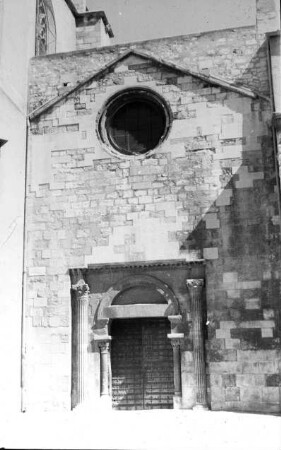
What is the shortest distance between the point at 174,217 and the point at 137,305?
1.72 meters

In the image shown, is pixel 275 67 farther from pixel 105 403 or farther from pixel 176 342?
pixel 105 403

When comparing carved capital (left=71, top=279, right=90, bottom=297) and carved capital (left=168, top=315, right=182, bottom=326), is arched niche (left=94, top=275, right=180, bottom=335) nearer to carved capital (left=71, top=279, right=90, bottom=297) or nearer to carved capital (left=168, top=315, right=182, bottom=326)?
carved capital (left=168, top=315, right=182, bottom=326)

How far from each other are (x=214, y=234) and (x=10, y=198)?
3.73 m

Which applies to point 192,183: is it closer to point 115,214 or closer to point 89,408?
point 115,214

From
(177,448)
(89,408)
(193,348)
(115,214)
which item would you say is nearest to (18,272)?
(115,214)

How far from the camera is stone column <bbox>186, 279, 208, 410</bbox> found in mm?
9945

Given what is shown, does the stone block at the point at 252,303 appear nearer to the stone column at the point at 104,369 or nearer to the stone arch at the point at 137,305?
the stone arch at the point at 137,305

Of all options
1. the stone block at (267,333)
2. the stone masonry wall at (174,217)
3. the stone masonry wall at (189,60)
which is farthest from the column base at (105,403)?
the stone masonry wall at (189,60)

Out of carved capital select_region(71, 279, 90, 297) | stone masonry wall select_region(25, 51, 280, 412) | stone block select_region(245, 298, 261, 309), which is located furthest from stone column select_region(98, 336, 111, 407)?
stone block select_region(245, 298, 261, 309)

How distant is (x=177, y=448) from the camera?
6.52 metres

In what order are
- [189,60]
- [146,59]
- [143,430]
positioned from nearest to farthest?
[143,430] < [189,60] < [146,59]

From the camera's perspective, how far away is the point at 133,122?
37.4 feet

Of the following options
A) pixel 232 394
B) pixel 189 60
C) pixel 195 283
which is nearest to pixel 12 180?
pixel 195 283

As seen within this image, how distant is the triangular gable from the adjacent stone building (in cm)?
3
